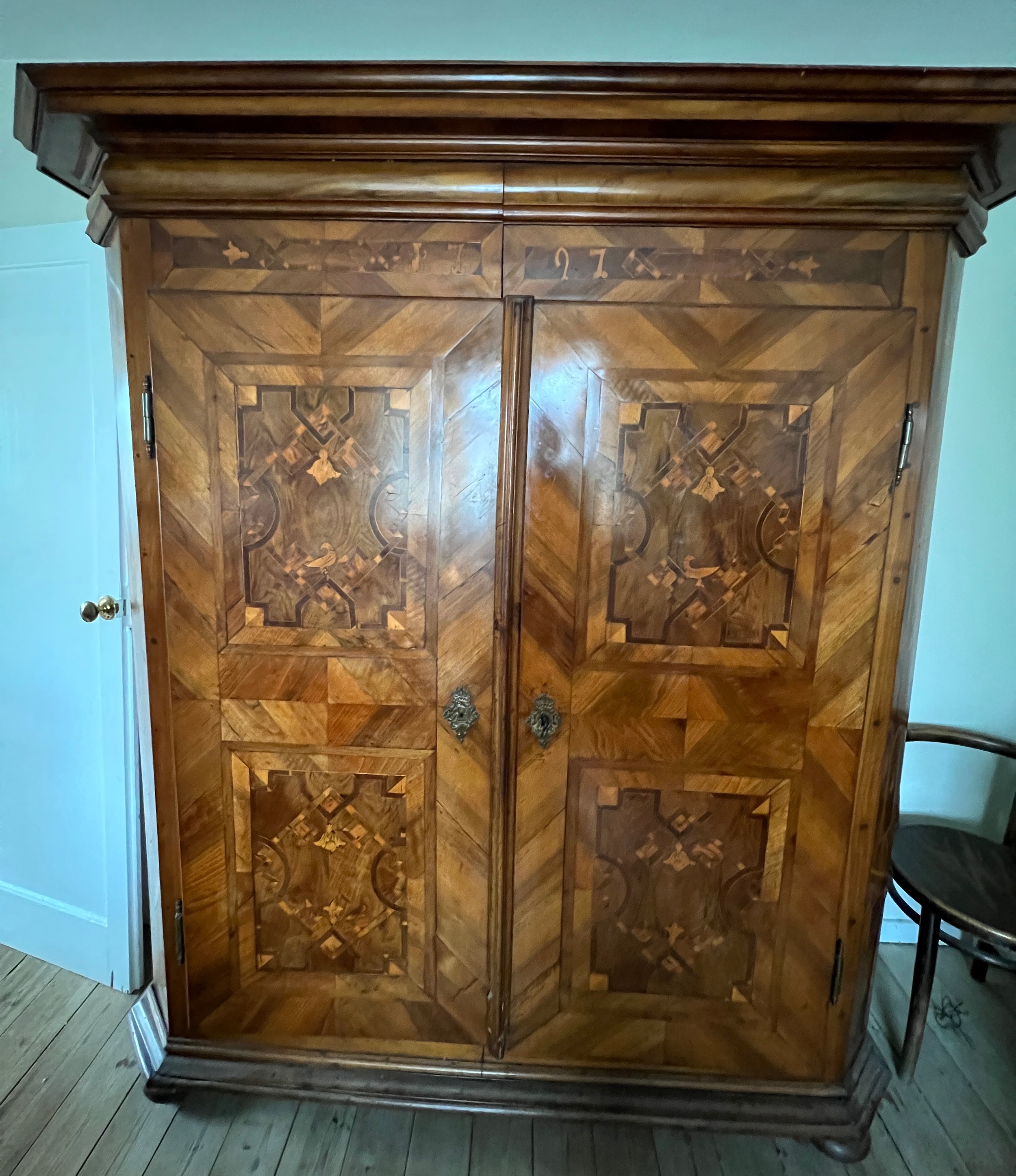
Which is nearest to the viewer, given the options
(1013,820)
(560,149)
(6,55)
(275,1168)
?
(560,149)

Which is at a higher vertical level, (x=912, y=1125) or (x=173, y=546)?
(x=173, y=546)

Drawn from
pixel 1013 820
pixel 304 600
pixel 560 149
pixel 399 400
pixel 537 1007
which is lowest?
pixel 537 1007

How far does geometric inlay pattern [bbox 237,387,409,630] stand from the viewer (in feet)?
3.87

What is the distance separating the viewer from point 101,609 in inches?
61.4

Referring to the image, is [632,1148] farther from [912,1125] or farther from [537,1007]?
[912,1125]

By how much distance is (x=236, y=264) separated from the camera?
1148mm

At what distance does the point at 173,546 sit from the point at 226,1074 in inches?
41.2

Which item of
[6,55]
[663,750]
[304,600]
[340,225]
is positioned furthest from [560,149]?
[6,55]

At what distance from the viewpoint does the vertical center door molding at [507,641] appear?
1148mm

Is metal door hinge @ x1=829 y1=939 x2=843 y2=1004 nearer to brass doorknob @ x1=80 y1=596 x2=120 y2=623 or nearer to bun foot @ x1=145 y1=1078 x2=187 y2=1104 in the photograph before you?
bun foot @ x1=145 y1=1078 x2=187 y2=1104

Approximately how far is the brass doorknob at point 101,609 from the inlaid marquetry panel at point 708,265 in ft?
3.66

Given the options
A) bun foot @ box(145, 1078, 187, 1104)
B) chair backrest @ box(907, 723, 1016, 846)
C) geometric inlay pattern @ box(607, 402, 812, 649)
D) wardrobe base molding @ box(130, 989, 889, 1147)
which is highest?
geometric inlay pattern @ box(607, 402, 812, 649)

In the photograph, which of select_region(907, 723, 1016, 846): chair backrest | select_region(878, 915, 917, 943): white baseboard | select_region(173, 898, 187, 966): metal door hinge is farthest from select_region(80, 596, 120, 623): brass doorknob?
select_region(878, 915, 917, 943): white baseboard

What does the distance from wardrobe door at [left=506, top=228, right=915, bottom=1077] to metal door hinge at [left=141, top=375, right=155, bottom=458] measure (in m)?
0.63
